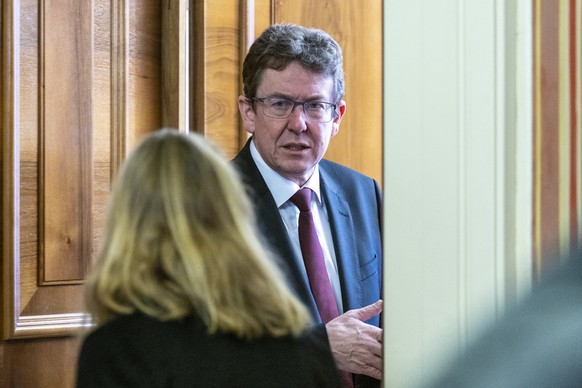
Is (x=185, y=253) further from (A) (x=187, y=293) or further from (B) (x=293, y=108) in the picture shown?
(B) (x=293, y=108)

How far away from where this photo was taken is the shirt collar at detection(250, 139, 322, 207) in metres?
1.64

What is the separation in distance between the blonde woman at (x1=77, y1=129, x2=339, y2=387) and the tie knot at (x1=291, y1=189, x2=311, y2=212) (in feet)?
1.76

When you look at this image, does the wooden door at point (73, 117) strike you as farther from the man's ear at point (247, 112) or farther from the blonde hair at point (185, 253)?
the blonde hair at point (185, 253)

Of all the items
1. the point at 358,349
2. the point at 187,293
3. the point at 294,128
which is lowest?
the point at 358,349

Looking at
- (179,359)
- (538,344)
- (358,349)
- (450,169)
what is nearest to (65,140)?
(358,349)

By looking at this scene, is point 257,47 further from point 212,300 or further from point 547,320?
point 547,320

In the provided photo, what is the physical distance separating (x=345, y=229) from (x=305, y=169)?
0.48ft

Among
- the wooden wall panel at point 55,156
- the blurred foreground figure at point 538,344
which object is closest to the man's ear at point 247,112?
the wooden wall panel at point 55,156

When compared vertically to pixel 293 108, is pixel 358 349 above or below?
below

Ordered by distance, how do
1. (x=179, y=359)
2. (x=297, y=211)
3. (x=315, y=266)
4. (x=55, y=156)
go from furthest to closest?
1. (x=55, y=156)
2. (x=297, y=211)
3. (x=315, y=266)
4. (x=179, y=359)

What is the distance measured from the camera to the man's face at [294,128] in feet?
5.57

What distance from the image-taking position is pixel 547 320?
0.78ft

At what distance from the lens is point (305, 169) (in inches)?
66.5

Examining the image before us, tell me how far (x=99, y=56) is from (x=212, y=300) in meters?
1.20
